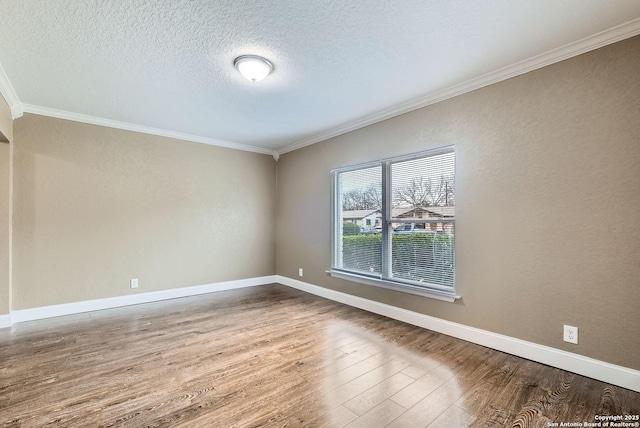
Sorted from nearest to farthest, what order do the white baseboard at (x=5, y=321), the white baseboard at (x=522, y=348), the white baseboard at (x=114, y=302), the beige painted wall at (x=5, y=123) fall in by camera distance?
the white baseboard at (x=522, y=348) < the beige painted wall at (x=5, y=123) < the white baseboard at (x=5, y=321) < the white baseboard at (x=114, y=302)

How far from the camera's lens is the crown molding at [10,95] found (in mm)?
2868

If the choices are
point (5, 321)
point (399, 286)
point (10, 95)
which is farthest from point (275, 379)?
point (10, 95)

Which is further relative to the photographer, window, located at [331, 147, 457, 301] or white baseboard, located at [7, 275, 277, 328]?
white baseboard, located at [7, 275, 277, 328]

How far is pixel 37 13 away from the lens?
6.54 ft

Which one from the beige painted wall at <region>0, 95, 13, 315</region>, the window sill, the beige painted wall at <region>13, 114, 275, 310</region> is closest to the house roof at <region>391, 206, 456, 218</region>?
the window sill

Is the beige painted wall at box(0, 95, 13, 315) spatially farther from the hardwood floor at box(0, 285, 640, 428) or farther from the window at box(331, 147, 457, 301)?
the window at box(331, 147, 457, 301)

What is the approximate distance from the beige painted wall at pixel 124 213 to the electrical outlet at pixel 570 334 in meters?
4.52

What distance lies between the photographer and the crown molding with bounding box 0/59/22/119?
→ 2868 mm

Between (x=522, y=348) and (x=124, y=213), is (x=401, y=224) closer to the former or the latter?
(x=522, y=348)

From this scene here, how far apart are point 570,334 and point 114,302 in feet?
17.3

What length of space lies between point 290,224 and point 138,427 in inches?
156

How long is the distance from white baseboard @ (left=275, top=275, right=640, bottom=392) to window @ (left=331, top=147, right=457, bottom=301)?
0.99 ft

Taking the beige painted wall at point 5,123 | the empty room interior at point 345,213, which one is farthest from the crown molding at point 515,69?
the beige painted wall at point 5,123

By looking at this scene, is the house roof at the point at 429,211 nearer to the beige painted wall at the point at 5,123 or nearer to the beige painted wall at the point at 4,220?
the beige painted wall at the point at 5,123
